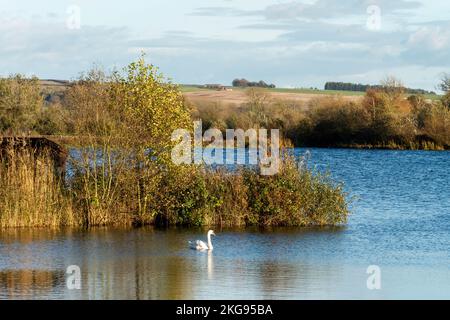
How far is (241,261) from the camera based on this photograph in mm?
20922

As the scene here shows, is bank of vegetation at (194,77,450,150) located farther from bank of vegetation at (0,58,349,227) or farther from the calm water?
bank of vegetation at (0,58,349,227)

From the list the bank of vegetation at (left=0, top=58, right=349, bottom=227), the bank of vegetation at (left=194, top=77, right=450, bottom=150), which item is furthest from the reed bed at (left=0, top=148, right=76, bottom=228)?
the bank of vegetation at (left=194, top=77, right=450, bottom=150)

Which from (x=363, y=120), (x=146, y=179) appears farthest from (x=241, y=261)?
(x=363, y=120)

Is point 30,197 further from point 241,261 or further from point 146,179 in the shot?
point 241,261

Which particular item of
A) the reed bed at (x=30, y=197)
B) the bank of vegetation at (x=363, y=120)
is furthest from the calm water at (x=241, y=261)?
the bank of vegetation at (x=363, y=120)

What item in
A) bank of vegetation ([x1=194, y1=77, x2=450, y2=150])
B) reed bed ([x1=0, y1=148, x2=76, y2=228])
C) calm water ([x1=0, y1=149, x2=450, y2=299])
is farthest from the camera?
bank of vegetation ([x1=194, y1=77, x2=450, y2=150])

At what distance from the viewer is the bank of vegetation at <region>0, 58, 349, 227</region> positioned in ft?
84.2

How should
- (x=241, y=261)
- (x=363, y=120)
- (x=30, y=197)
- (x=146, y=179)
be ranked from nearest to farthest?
(x=241, y=261) → (x=30, y=197) → (x=146, y=179) → (x=363, y=120)

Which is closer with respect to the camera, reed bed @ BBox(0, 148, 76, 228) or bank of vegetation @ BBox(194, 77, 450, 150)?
reed bed @ BBox(0, 148, 76, 228)

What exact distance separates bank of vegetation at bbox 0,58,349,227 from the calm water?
2.38 feet

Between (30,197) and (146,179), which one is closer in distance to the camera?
(30,197)

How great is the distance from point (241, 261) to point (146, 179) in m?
5.78
